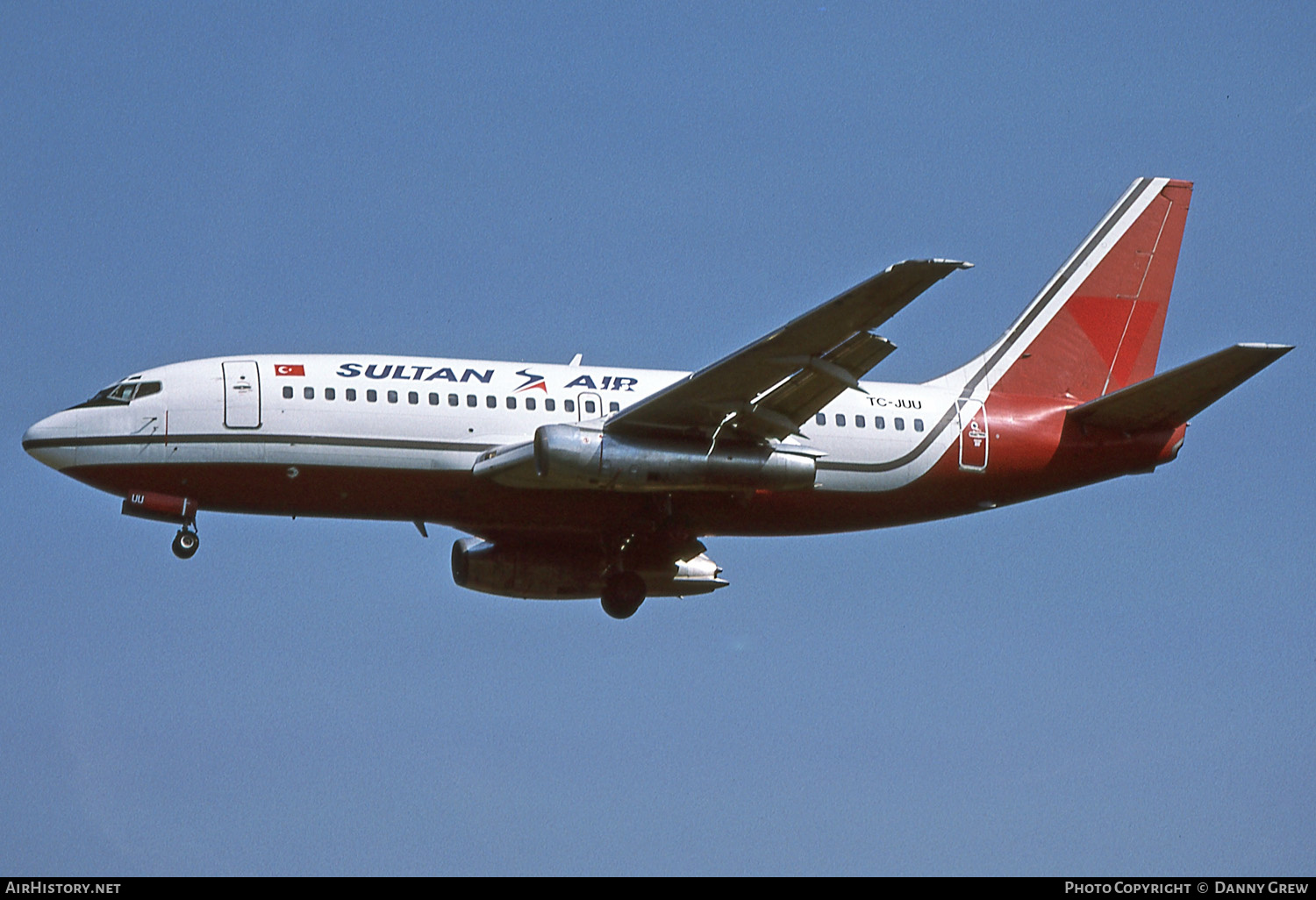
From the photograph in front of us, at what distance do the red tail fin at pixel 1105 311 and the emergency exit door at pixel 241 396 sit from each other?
16.7 m

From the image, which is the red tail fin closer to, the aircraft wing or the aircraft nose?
the aircraft wing

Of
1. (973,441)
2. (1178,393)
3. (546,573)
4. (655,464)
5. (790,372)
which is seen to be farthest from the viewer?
(546,573)

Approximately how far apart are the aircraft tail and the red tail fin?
0.02 meters

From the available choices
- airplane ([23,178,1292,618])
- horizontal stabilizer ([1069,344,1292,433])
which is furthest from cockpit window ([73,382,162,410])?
horizontal stabilizer ([1069,344,1292,433])

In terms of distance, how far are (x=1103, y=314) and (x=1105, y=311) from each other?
121 mm

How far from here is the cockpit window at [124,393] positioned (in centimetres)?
3862

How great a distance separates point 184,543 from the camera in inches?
1518

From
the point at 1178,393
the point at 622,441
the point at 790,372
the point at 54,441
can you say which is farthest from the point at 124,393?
the point at 1178,393

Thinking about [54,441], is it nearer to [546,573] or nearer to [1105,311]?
[546,573]

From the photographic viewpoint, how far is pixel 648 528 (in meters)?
41.2

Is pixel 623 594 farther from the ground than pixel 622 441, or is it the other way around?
pixel 622 441

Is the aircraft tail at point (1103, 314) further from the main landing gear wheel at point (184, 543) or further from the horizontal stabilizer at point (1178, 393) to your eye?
the main landing gear wheel at point (184, 543)

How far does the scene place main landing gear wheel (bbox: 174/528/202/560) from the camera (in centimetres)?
3853
